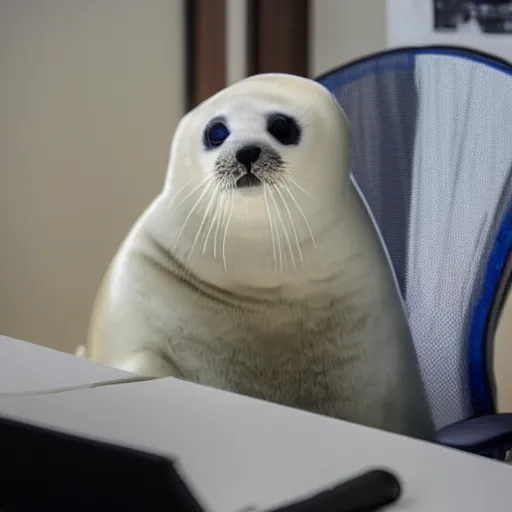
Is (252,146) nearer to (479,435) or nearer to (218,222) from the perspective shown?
(218,222)

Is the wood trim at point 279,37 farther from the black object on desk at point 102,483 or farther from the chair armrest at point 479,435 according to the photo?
the black object on desk at point 102,483

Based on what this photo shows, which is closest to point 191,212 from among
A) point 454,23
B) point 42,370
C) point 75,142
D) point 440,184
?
point 42,370

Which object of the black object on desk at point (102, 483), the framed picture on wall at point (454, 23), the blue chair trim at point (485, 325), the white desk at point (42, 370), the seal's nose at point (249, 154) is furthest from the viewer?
the framed picture on wall at point (454, 23)

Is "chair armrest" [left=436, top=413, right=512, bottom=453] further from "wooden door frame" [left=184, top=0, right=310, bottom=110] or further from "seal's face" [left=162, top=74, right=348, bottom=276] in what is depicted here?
"wooden door frame" [left=184, top=0, right=310, bottom=110]

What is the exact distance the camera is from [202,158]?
71 cm

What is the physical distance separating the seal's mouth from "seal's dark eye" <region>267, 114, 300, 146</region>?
0.04 m

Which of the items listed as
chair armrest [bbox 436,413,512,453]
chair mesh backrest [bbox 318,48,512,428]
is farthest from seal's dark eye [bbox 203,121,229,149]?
chair armrest [bbox 436,413,512,453]

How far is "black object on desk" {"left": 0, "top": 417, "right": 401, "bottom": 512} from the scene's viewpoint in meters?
0.33

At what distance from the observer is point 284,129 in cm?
70

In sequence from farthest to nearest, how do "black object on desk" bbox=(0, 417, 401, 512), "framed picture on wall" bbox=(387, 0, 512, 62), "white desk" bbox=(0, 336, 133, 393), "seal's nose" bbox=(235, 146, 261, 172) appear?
"framed picture on wall" bbox=(387, 0, 512, 62) < "seal's nose" bbox=(235, 146, 261, 172) < "white desk" bbox=(0, 336, 133, 393) < "black object on desk" bbox=(0, 417, 401, 512)

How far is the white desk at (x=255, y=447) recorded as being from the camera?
36 centimetres

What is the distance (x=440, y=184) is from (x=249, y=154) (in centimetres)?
29

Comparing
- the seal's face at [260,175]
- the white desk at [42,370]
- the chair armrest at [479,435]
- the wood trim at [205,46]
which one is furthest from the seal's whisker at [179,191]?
the wood trim at [205,46]

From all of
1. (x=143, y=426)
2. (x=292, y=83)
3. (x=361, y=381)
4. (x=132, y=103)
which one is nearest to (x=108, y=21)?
(x=132, y=103)
